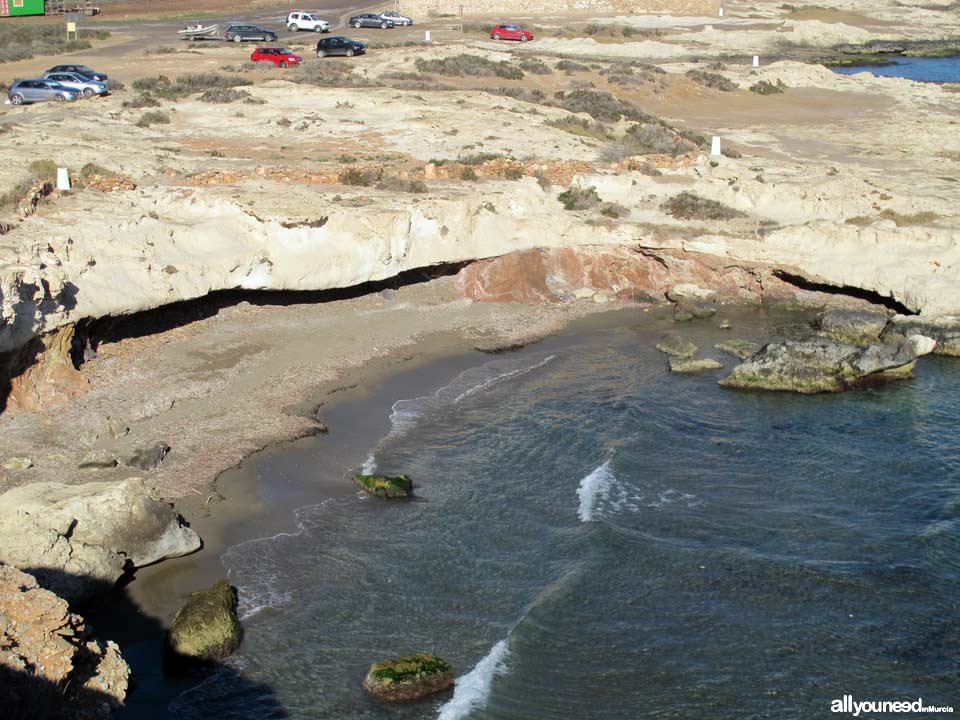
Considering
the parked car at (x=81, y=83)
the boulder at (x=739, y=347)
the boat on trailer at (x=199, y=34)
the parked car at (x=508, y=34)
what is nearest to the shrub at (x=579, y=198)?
the boulder at (x=739, y=347)

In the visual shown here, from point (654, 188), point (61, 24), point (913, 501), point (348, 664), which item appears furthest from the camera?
point (61, 24)

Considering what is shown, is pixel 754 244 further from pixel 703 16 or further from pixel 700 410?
pixel 703 16

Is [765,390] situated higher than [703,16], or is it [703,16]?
[703,16]

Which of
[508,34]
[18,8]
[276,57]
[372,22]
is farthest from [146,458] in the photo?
[18,8]

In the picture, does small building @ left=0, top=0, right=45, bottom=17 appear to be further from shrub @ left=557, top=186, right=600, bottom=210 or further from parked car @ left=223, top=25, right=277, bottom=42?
shrub @ left=557, top=186, right=600, bottom=210

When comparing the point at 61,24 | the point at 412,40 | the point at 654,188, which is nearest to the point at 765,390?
the point at 654,188
